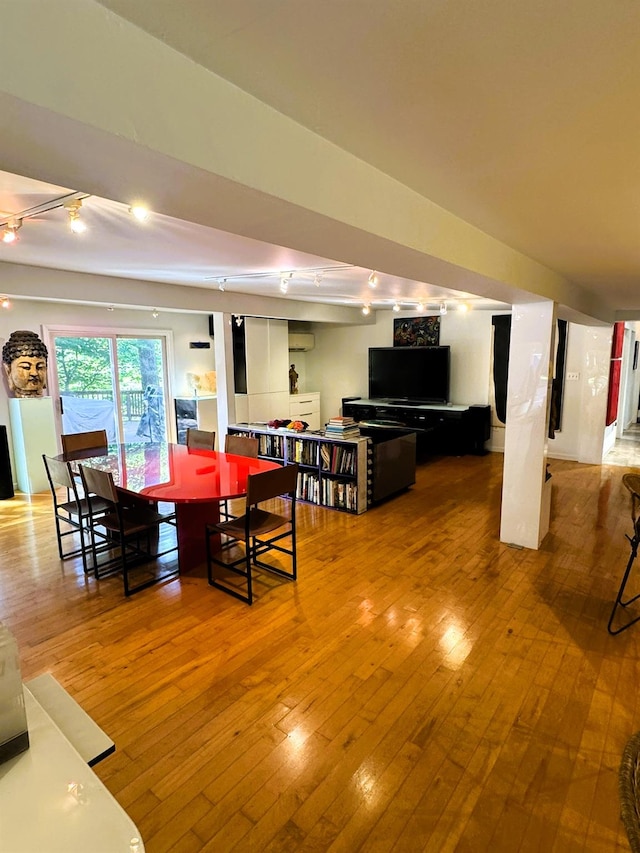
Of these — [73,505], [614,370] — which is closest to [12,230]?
[73,505]

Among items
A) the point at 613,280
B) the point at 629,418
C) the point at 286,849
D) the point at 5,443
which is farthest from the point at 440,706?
the point at 629,418

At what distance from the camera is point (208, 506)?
380 centimetres

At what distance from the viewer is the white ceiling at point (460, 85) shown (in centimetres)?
94

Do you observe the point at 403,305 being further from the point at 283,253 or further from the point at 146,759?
the point at 146,759

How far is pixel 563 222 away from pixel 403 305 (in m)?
4.88

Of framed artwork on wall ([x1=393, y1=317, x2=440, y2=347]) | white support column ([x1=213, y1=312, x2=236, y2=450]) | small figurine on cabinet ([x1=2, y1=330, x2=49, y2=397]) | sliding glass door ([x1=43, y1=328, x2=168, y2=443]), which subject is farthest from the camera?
framed artwork on wall ([x1=393, y1=317, x2=440, y2=347])

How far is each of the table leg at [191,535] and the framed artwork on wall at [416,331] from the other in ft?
18.2

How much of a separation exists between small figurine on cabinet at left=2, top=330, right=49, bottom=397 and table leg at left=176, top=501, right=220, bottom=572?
3018 mm

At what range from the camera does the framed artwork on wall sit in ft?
26.0

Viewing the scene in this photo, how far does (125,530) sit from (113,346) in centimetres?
402

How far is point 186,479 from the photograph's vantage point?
336 centimetres

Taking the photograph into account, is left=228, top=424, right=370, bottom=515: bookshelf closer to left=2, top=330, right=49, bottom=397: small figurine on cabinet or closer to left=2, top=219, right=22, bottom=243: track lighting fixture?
left=2, top=330, right=49, bottom=397: small figurine on cabinet

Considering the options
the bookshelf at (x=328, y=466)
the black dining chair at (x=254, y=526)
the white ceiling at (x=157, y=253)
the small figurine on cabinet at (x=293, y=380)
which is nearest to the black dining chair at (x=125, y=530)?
the black dining chair at (x=254, y=526)

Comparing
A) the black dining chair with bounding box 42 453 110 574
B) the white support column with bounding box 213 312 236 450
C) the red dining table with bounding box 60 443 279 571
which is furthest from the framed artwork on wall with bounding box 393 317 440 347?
the black dining chair with bounding box 42 453 110 574
